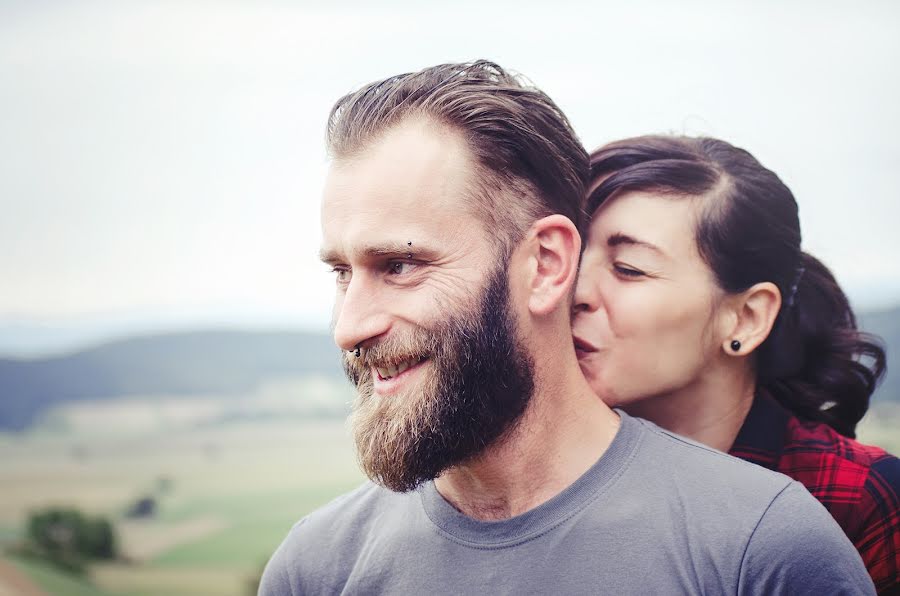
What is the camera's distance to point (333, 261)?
1.81 meters

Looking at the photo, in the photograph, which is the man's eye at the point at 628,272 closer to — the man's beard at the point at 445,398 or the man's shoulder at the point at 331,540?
the man's beard at the point at 445,398

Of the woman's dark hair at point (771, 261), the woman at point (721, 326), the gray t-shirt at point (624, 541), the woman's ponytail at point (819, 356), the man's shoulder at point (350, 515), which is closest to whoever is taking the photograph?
the gray t-shirt at point (624, 541)

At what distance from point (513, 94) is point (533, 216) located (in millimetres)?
282

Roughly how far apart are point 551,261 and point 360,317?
1.44 feet

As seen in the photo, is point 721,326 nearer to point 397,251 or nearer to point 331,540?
point 397,251

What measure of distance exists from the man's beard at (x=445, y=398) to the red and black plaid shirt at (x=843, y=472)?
2.58 feet

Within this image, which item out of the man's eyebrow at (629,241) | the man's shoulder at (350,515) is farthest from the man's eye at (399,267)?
the man's eyebrow at (629,241)

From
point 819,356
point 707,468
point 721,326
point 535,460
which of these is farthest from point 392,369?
point 819,356

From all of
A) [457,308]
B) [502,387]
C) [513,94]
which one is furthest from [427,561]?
[513,94]

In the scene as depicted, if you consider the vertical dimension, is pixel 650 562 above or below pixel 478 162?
below

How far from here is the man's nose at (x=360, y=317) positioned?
167 centimetres

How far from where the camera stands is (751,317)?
2275 mm

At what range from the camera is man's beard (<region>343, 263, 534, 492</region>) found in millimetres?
1677

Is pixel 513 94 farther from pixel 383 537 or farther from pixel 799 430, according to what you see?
pixel 799 430
